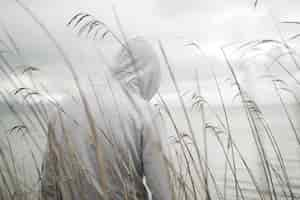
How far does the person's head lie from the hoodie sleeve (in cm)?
25

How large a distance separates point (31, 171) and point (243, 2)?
290 cm

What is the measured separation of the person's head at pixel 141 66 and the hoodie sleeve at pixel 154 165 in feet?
0.83

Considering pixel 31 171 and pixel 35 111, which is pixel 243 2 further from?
pixel 35 111

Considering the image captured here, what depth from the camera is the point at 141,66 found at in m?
1.21

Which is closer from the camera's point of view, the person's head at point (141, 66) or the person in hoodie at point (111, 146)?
the person in hoodie at point (111, 146)

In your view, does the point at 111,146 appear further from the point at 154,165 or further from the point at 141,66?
the point at 141,66

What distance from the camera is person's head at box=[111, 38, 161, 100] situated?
3.75ft

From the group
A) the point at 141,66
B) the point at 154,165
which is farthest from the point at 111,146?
the point at 141,66

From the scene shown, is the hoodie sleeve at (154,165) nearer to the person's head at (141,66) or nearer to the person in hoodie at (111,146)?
the person in hoodie at (111,146)

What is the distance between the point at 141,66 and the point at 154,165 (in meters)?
0.42

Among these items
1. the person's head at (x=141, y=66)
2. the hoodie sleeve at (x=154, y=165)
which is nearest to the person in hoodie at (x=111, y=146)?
the hoodie sleeve at (x=154, y=165)

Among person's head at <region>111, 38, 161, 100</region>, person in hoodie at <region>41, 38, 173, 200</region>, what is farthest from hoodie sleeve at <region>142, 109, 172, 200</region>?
person's head at <region>111, 38, 161, 100</region>

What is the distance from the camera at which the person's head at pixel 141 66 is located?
114 centimetres

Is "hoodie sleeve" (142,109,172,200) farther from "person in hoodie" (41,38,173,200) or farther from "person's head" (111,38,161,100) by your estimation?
"person's head" (111,38,161,100)
